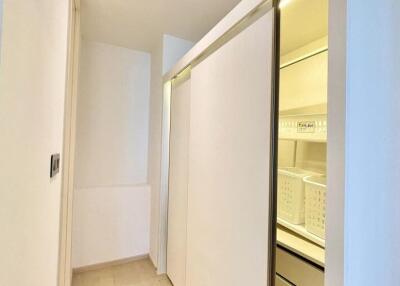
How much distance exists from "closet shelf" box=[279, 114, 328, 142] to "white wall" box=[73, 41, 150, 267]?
6.46 feet

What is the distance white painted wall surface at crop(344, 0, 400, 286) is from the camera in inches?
24.2

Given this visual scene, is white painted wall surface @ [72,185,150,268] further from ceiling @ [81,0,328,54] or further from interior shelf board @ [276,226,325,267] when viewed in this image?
interior shelf board @ [276,226,325,267]

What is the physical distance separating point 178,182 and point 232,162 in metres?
0.95

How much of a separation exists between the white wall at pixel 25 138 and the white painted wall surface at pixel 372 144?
816mm

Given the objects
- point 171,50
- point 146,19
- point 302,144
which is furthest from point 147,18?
point 302,144

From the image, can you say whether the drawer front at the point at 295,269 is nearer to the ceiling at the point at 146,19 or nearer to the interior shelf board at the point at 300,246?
the interior shelf board at the point at 300,246

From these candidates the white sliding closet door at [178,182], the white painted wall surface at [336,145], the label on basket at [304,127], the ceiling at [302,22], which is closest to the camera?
the white painted wall surface at [336,145]

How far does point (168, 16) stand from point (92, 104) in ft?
4.24

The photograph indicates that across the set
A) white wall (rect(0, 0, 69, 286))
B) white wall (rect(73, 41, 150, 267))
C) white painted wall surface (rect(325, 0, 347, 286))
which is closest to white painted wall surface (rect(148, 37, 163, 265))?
white wall (rect(73, 41, 150, 267))

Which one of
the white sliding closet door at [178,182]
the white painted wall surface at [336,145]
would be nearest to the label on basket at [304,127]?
the white painted wall surface at [336,145]

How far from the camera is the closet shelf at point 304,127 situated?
978mm

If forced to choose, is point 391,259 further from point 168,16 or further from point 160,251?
point 168,16

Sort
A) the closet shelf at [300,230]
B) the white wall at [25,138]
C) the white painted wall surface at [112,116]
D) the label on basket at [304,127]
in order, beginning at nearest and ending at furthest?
the white wall at [25,138], the closet shelf at [300,230], the label on basket at [304,127], the white painted wall surface at [112,116]

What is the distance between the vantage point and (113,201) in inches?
97.3
